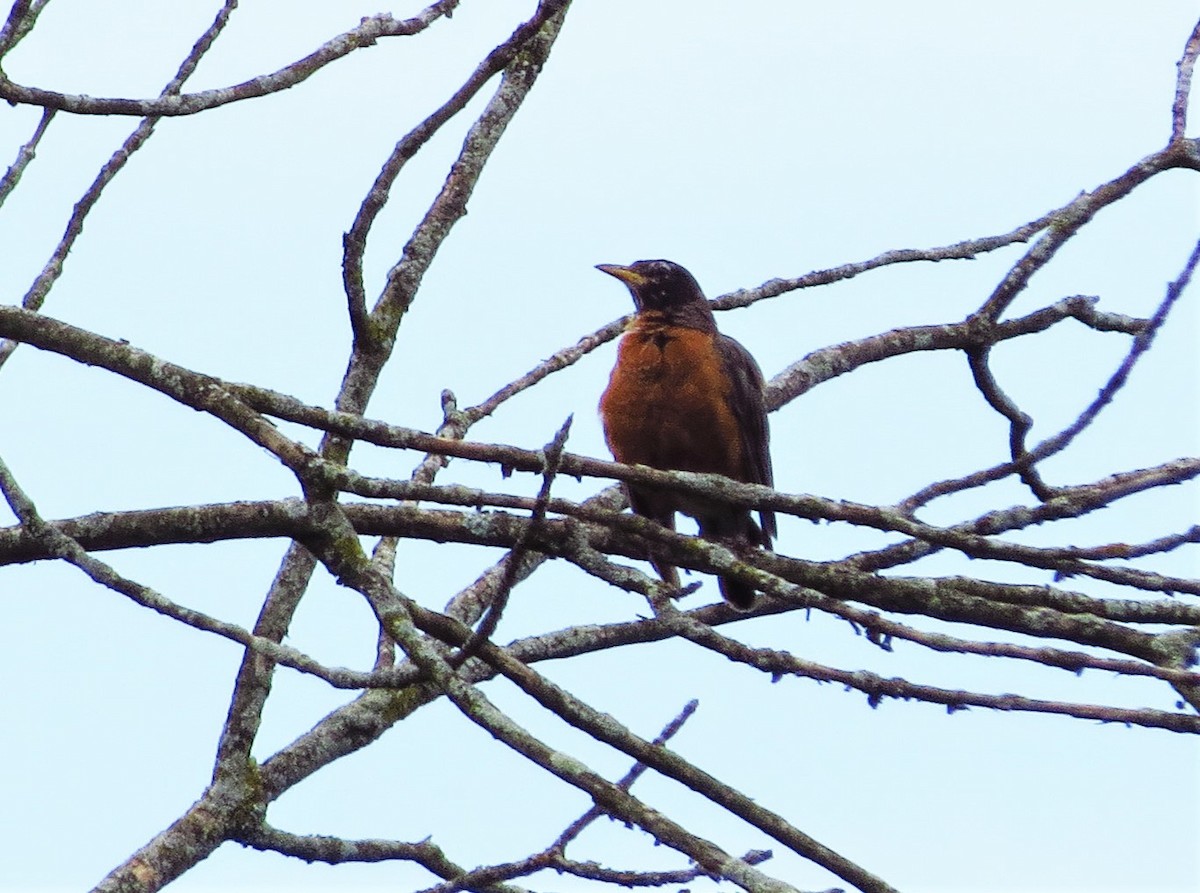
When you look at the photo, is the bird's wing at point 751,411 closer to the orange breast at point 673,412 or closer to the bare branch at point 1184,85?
the orange breast at point 673,412

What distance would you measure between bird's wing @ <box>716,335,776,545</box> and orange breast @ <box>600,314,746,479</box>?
4cm

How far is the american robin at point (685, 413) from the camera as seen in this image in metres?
6.70

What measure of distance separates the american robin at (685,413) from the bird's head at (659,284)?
0.23 m

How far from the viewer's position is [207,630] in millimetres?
3053

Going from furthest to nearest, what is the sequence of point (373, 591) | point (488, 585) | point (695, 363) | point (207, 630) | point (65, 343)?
point (695, 363)
point (488, 585)
point (65, 343)
point (373, 591)
point (207, 630)

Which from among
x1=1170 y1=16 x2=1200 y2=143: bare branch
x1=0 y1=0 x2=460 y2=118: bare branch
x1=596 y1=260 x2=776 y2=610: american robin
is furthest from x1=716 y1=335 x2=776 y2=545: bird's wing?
x1=0 y1=0 x2=460 y2=118: bare branch

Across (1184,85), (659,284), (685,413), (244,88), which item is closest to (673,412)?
(685,413)

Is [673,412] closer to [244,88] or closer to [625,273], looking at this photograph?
[625,273]

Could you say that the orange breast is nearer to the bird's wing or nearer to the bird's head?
the bird's wing

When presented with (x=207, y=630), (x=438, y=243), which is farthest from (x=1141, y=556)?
(x=438, y=243)

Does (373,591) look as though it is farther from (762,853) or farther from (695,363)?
(695,363)

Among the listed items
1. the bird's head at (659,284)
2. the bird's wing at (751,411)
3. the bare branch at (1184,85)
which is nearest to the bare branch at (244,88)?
the bare branch at (1184,85)

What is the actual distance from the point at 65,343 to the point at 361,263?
110 centimetres

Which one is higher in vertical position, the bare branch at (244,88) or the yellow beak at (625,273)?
the yellow beak at (625,273)
